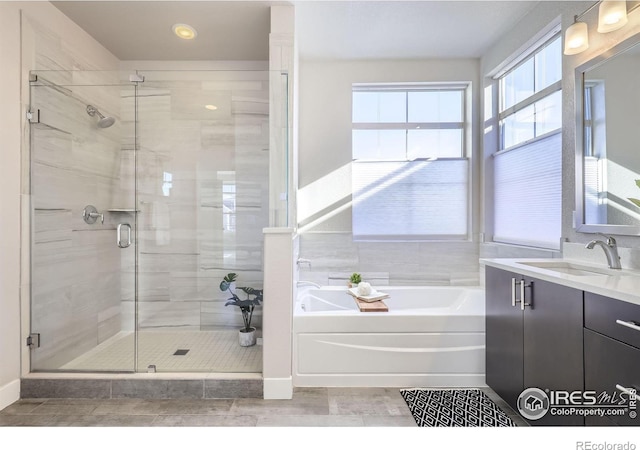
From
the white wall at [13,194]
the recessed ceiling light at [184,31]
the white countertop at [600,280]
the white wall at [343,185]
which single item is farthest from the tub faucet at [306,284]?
the recessed ceiling light at [184,31]

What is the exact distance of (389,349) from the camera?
7.32ft

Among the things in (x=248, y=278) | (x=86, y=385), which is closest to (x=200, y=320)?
(x=248, y=278)

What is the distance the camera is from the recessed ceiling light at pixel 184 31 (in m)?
2.59

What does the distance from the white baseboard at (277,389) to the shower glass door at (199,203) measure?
40 centimetres

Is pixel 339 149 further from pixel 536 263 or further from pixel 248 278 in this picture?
pixel 536 263

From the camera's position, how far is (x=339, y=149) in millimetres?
3318

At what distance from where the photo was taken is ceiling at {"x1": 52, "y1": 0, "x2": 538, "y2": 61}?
242 cm

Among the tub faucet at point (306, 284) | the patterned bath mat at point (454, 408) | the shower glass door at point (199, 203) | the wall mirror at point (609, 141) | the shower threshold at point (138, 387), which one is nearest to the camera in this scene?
the wall mirror at point (609, 141)

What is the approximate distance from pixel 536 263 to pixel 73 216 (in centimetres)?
318

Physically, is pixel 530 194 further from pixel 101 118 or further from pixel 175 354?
pixel 101 118

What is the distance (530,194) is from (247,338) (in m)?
2.50

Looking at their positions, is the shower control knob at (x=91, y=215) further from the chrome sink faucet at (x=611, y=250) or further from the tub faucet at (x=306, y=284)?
the chrome sink faucet at (x=611, y=250)

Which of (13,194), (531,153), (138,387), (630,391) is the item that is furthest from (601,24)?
(13,194)

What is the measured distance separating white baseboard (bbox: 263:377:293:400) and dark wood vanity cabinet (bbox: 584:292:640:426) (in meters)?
1.49
